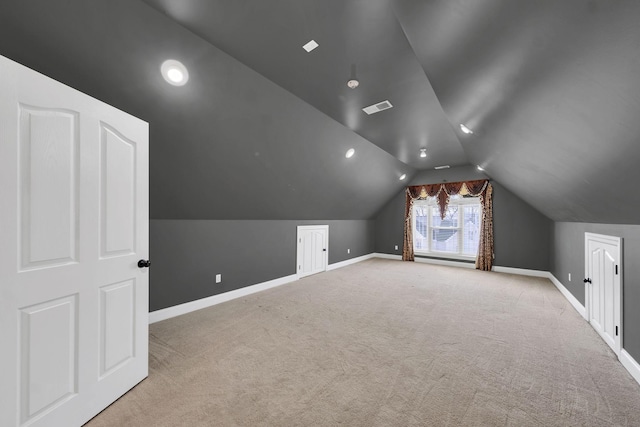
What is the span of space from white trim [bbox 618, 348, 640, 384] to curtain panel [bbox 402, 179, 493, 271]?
4067 mm

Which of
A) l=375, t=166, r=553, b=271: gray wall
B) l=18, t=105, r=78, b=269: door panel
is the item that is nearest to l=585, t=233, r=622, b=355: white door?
l=375, t=166, r=553, b=271: gray wall

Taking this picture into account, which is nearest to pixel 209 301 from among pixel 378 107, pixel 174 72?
pixel 174 72

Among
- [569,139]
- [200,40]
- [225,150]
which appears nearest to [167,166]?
[225,150]

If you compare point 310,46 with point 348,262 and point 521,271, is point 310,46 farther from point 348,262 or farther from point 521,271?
point 521,271

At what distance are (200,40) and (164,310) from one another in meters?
2.90

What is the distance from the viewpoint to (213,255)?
11.7ft

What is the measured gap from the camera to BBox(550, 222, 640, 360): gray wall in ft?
6.85

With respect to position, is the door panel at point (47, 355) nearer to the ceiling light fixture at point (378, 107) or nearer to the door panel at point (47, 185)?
the door panel at point (47, 185)

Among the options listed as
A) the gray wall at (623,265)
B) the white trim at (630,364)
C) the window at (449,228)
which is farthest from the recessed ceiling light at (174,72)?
the window at (449,228)

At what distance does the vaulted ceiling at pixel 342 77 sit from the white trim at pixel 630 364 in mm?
1208

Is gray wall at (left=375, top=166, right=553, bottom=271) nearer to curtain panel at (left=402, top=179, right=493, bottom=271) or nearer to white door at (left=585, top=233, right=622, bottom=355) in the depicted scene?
curtain panel at (left=402, top=179, right=493, bottom=271)

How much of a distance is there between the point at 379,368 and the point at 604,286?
8.78ft

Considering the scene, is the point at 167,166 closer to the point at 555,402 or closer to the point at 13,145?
the point at 13,145

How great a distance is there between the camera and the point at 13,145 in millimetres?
1198
